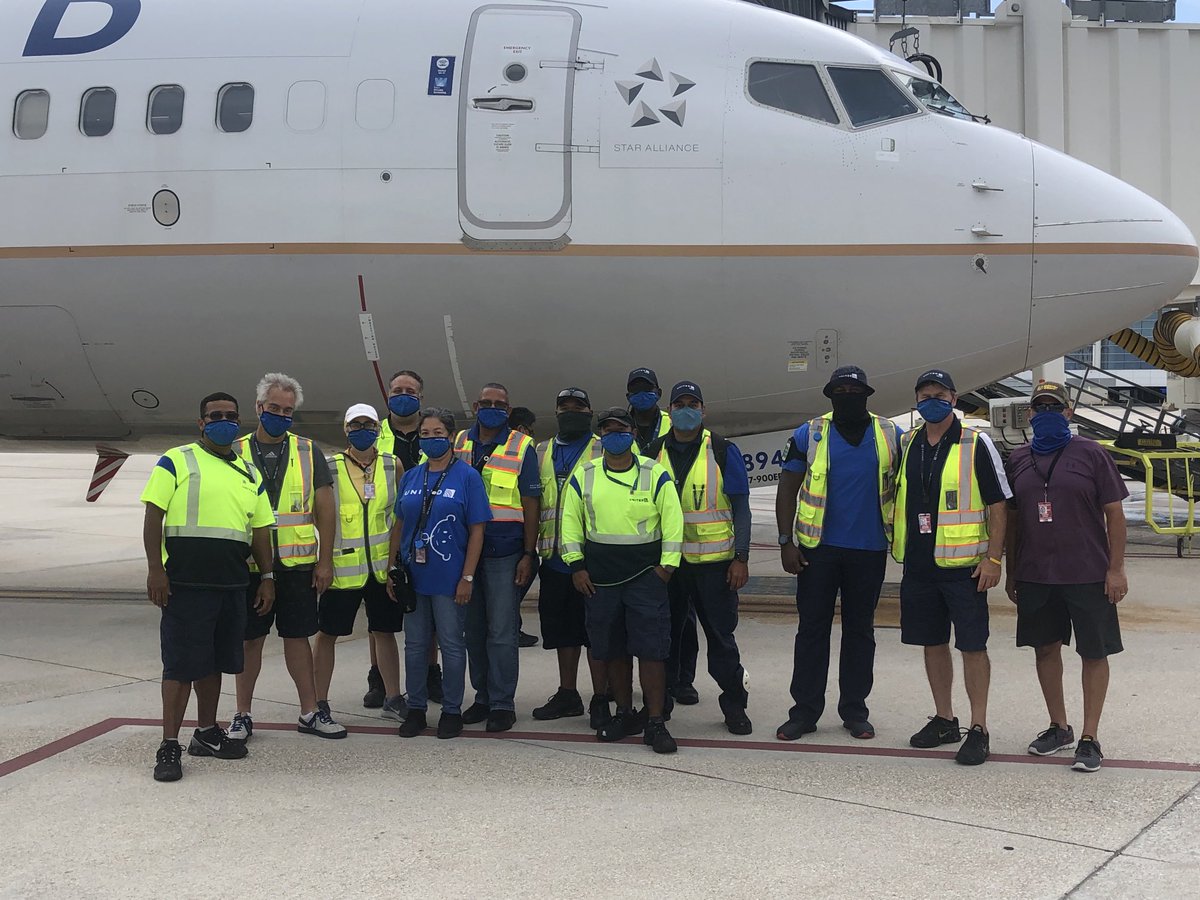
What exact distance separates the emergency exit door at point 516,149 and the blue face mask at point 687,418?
8.48 ft

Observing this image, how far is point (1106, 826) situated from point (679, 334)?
484cm

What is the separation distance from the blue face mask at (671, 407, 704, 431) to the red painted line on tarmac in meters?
1.69

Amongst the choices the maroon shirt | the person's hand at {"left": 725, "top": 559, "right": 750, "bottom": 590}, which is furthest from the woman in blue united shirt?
the maroon shirt

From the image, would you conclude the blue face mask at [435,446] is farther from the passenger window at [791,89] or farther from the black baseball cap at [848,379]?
the passenger window at [791,89]

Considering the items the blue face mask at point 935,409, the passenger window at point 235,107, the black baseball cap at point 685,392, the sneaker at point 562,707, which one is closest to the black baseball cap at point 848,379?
the blue face mask at point 935,409

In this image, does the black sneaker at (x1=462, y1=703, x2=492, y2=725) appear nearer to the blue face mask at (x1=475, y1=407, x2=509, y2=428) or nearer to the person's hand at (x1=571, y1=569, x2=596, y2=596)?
the person's hand at (x1=571, y1=569, x2=596, y2=596)

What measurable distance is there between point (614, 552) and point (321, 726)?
188 cm

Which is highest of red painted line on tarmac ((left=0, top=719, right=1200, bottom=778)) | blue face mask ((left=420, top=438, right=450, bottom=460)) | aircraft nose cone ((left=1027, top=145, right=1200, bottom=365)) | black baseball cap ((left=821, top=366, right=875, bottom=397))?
aircraft nose cone ((left=1027, top=145, right=1200, bottom=365))

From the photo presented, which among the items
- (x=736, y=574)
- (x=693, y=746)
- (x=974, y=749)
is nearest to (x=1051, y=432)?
(x=974, y=749)

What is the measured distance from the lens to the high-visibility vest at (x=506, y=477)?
664 centimetres

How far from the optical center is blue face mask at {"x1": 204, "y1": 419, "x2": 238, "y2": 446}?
19.6ft

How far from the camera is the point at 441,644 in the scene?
646cm

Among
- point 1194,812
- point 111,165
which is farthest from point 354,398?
point 1194,812

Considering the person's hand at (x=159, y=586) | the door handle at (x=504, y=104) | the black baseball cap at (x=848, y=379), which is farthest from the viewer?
the door handle at (x=504, y=104)
